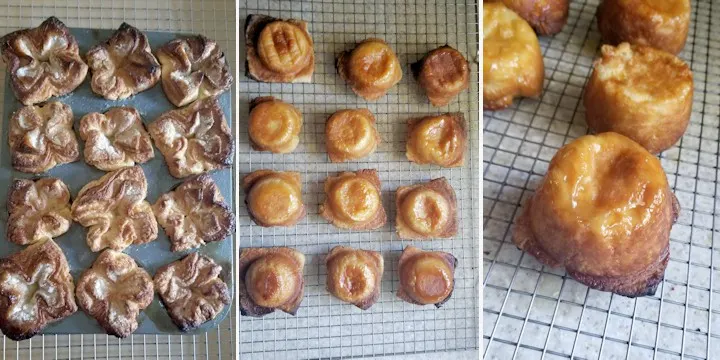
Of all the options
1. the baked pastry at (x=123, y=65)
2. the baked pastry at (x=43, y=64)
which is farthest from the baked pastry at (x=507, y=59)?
the baked pastry at (x=43, y=64)

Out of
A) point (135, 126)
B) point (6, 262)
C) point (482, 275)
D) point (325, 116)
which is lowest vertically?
point (482, 275)

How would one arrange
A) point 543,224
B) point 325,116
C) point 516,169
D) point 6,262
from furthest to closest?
point 516,169 → point 325,116 → point 543,224 → point 6,262

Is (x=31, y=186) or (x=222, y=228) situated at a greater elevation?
(x=31, y=186)

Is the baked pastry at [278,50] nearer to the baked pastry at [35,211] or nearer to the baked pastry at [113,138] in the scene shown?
the baked pastry at [113,138]

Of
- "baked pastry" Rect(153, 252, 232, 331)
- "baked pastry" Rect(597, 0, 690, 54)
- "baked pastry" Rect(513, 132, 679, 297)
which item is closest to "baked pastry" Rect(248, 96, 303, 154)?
"baked pastry" Rect(153, 252, 232, 331)

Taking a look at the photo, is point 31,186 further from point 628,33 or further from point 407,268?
point 628,33

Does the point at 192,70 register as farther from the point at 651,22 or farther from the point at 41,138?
the point at 651,22

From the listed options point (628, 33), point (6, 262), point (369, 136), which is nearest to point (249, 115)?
point (369, 136)

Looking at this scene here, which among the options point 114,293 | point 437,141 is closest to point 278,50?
point 437,141
